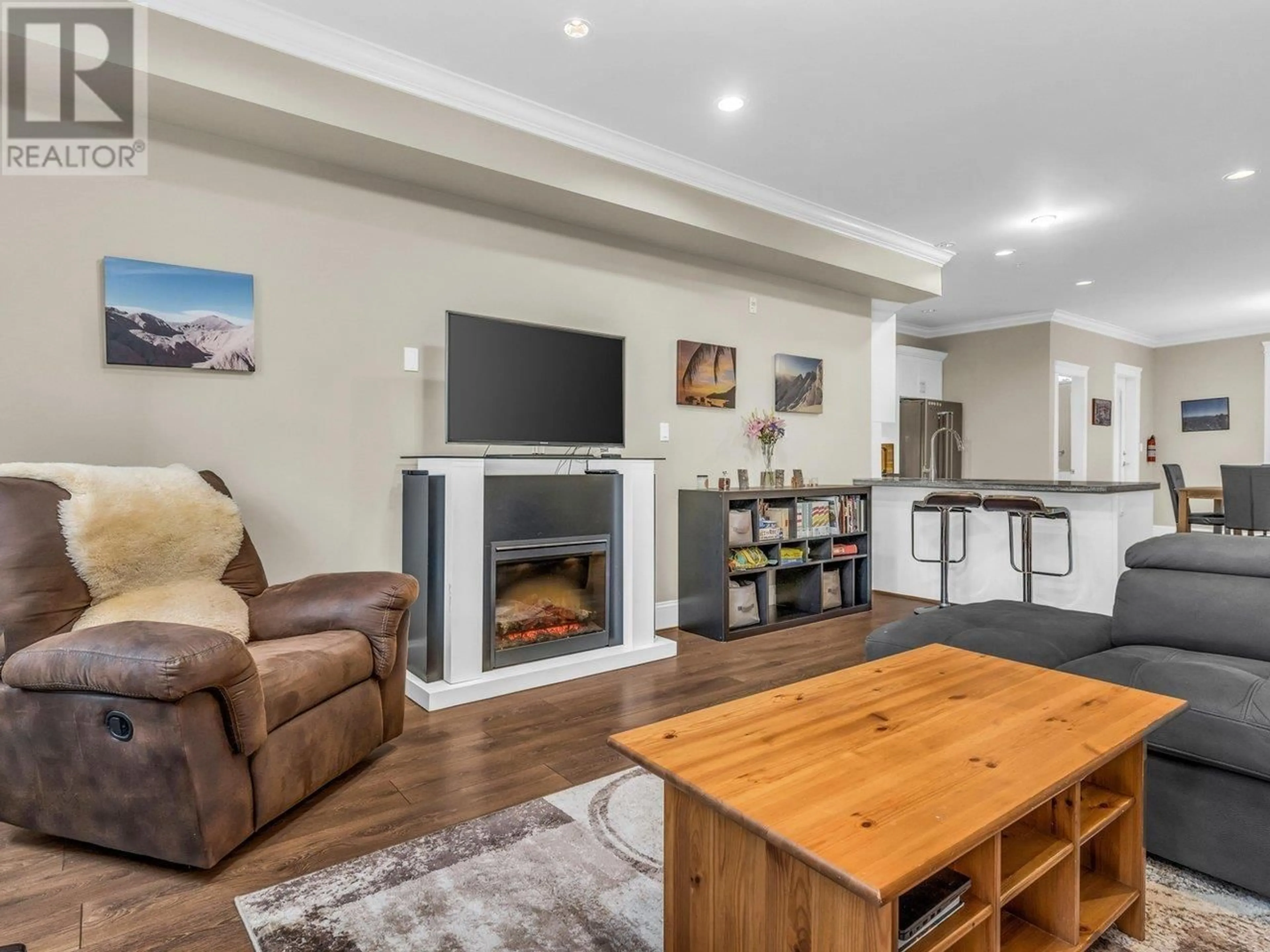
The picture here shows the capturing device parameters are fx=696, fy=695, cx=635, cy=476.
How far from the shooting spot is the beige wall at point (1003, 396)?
7805 mm

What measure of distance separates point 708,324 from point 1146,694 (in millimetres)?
3555

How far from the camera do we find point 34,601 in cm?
202

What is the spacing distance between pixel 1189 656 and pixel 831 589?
283cm

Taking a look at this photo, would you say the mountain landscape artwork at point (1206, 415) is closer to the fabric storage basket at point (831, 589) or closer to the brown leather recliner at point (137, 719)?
the fabric storage basket at point (831, 589)

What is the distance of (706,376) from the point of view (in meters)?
4.74

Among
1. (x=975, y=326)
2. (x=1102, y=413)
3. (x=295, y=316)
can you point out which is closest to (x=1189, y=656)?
(x=295, y=316)

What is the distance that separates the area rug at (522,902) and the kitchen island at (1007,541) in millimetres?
2759

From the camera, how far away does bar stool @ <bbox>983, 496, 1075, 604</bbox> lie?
170 inches

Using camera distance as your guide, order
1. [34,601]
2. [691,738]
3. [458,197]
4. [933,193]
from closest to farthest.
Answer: [691,738] < [34,601] < [458,197] < [933,193]

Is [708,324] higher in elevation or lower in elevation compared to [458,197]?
lower

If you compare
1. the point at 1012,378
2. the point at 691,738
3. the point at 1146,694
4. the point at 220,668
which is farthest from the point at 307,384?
the point at 1012,378

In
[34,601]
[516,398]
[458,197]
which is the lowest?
[34,601]

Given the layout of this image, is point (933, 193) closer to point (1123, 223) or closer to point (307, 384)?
point (1123, 223)

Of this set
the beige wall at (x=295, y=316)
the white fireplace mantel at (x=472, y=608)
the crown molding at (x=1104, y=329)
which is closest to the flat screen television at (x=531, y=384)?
the white fireplace mantel at (x=472, y=608)
